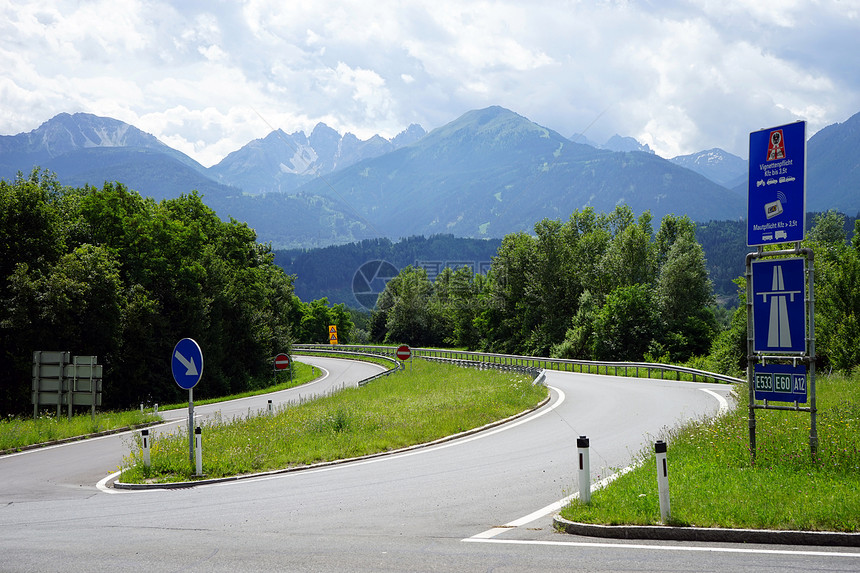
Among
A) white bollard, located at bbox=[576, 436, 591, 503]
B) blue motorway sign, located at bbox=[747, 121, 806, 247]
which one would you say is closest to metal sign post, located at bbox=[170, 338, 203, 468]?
white bollard, located at bbox=[576, 436, 591, 503]

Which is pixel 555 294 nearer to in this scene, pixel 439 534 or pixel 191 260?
pixel 191 260

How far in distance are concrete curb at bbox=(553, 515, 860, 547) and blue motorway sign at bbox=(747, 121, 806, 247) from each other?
16.4 ft

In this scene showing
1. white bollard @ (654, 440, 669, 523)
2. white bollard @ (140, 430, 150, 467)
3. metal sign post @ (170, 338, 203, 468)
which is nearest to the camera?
white bollard @ (654, 440, 669, 523)

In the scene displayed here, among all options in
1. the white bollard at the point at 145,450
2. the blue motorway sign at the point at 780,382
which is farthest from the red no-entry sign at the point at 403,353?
the blue motorway sign at the point at 780,382

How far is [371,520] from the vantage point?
26.4ft

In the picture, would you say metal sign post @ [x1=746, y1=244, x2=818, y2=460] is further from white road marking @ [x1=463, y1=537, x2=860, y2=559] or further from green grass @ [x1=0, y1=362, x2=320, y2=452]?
green grass @ [x1=0, y1=362, x2=320, y2=452]

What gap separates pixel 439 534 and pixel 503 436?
824 centimetres

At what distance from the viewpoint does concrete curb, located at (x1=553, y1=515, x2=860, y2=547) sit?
20.5 feet

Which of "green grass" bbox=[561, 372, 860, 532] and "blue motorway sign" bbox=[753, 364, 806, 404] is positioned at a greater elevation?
"blue motorway sign" bbox=[753, 364, 806, 404]

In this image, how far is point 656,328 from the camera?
53938mm

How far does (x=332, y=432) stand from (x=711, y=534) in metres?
10.6

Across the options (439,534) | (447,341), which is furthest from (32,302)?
(447,341)

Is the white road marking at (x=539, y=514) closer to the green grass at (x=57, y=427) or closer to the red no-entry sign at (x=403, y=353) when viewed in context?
the green grass at (x=57, y=427)

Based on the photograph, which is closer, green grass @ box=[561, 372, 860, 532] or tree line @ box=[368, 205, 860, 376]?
green grass @ box=[561, 372, 860, 532]
